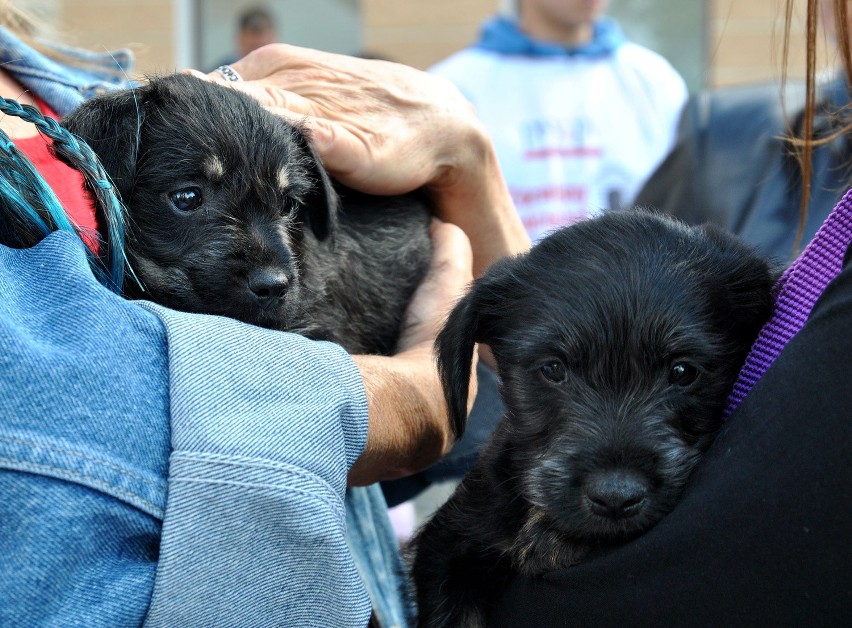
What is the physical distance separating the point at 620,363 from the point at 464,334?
1.62 feet

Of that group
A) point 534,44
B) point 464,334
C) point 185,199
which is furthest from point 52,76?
point 534,44

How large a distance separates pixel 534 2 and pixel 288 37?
21.2 ft

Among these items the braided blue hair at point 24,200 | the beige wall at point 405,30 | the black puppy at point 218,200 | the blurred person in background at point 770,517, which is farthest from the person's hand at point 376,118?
the beige wall at point 405,30

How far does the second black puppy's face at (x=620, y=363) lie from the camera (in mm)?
1961

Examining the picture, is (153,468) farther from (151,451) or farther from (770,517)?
(770,517)

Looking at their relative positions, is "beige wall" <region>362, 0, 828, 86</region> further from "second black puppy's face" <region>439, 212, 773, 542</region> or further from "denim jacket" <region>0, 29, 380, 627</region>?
"denim jacket" <region>0, 29, 380, 627</region>

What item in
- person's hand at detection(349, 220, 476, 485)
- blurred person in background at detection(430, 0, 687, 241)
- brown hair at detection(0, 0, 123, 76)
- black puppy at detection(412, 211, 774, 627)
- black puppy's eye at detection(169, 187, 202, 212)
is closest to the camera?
black puppy at detection(412, 211, 774, 627)

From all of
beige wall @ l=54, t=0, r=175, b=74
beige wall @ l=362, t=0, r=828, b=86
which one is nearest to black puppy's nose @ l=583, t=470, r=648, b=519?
beige wall @ l=362, t=0, r=828, b=86

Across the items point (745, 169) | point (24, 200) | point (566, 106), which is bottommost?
point (566, 106)

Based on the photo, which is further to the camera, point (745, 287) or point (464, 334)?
point (464, 334)

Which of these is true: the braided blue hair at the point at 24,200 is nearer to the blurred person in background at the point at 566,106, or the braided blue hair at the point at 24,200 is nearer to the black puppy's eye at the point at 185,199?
the black puppy's eye at the point at 185,199

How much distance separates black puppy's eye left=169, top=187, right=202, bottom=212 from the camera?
2670 mm

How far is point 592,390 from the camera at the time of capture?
2.14 metres

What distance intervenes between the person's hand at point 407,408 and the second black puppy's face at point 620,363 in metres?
0.13
